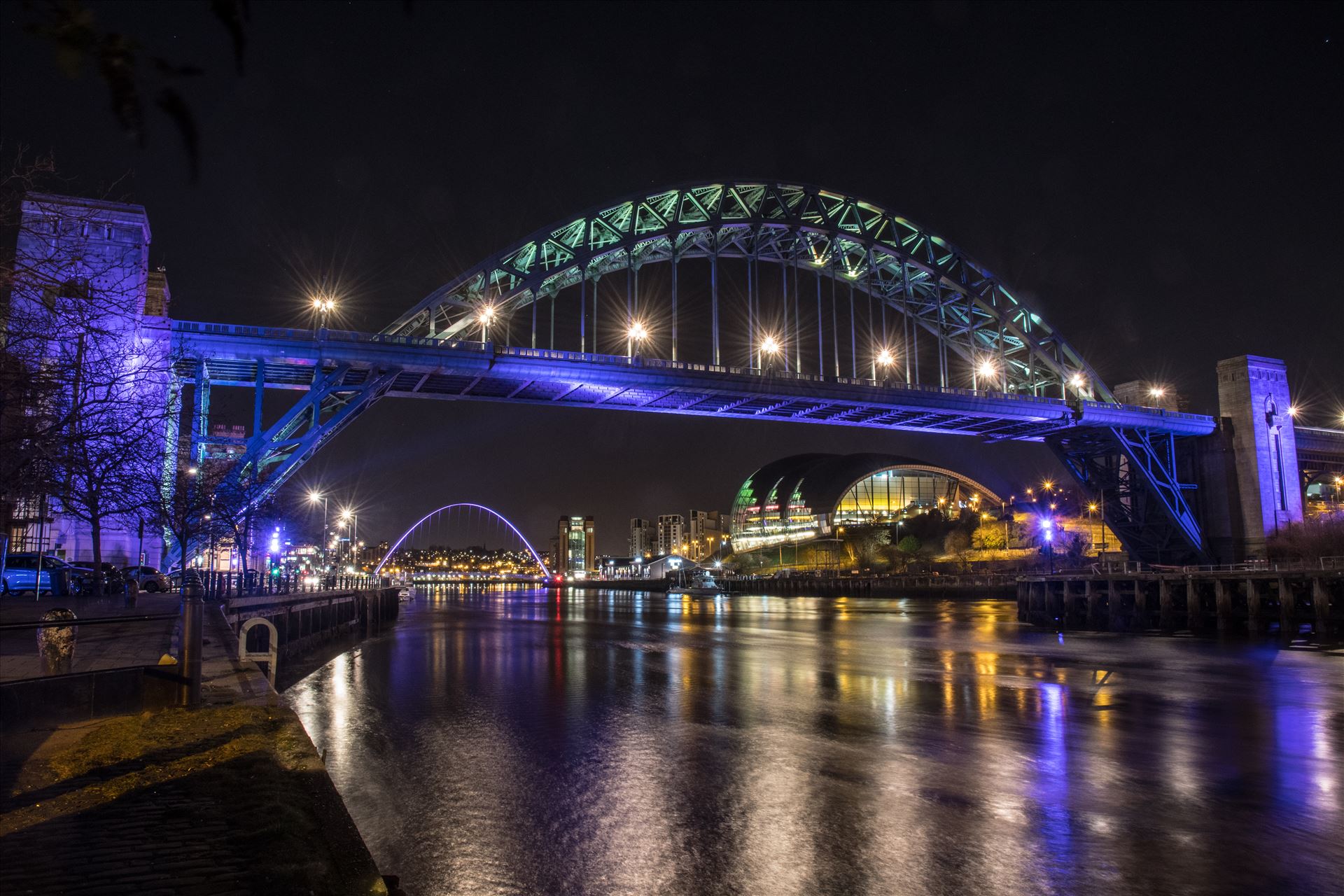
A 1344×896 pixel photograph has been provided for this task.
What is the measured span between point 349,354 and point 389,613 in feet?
75.8

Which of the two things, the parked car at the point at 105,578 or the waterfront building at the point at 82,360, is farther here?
the parked car at the point at 105,578

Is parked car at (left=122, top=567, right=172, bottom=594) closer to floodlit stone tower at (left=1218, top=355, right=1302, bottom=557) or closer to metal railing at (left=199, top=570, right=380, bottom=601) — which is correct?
metal railing at (left=199, top=570, right=380, bottom=601)

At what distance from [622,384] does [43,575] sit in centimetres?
2573

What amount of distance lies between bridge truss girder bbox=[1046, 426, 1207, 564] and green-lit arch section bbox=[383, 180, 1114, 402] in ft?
12.1

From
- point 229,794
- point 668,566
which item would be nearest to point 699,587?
point 668,566

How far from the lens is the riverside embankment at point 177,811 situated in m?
3.84

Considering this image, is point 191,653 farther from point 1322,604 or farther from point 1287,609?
point 1322,604

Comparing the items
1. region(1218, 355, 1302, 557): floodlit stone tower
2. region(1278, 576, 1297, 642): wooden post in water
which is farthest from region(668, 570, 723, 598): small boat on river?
region(1278, 576, 1297, 642): wooden post in water

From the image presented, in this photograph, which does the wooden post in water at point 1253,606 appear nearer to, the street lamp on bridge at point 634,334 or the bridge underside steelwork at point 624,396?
the bridge underside steelwork at point 624,396

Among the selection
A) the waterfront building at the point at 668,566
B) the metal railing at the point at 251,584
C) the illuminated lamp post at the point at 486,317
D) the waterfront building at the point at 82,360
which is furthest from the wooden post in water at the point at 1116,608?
the waterfront building at the point at 668,566

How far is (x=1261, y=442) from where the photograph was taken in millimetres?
53000

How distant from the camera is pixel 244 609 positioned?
866 inches

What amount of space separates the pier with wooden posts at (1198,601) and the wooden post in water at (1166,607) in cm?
4

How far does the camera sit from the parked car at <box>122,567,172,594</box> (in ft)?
88.2
